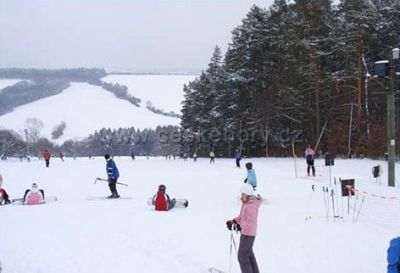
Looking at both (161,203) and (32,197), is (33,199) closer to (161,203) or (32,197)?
(32,197)

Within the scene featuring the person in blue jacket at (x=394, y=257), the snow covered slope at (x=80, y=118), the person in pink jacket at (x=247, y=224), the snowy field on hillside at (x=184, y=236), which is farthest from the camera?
the snow covered slope at (x=80, y=118)

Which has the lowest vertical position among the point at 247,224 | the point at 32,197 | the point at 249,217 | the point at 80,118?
the point at 32,197

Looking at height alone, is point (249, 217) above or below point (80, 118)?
below

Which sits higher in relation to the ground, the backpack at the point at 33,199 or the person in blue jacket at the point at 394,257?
the person in blue jacket at the point at 394,257

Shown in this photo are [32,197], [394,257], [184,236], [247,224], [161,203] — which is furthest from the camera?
[32,197]

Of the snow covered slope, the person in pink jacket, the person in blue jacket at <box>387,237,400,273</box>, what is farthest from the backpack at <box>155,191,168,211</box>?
the snow covered slope

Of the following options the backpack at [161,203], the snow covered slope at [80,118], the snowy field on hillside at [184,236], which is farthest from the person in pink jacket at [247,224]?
the snow covered slope at [80,118]

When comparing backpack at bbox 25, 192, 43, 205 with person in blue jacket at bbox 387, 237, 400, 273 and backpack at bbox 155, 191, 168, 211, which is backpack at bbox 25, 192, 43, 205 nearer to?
backpack at bbox 155, 191, 168, 211

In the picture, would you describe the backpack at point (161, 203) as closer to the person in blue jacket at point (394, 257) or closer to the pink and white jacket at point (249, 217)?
the pink and white jacket at point (249, 217)

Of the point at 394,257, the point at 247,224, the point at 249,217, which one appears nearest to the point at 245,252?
the point at 247,224

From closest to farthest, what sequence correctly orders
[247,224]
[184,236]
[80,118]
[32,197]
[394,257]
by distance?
[394,257]
[247,224]
[184,236]
[32,197]
[80,118]

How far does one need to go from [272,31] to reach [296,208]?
3680 centimetres

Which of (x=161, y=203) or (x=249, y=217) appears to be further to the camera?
(x=161, y=203)

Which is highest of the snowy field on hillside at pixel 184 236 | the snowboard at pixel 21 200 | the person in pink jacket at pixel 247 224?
the person in pink jacket at pixel 247 224
